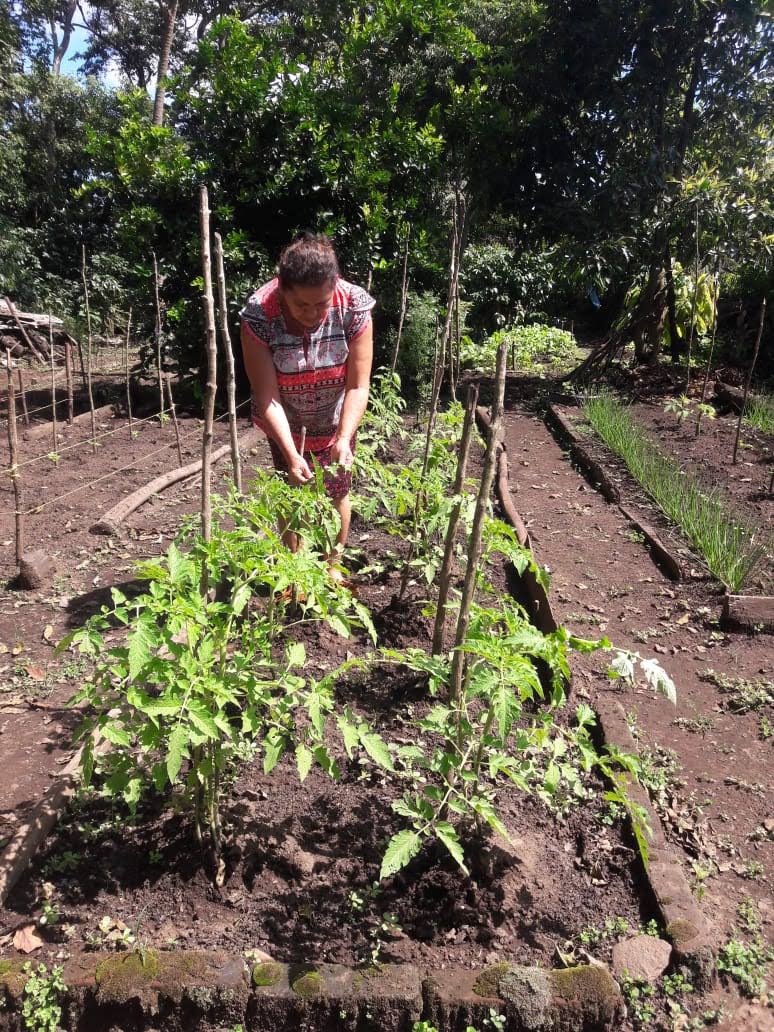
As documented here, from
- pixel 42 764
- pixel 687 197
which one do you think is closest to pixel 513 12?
pixel 687 197

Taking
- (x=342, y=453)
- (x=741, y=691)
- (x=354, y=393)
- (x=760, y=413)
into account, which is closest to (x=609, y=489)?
(x=760, y=413)

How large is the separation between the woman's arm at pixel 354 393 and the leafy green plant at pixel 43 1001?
6.54 feet

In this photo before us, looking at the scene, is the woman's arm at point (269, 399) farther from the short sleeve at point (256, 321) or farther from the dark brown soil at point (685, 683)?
the dark brown soil at point (685, 683)

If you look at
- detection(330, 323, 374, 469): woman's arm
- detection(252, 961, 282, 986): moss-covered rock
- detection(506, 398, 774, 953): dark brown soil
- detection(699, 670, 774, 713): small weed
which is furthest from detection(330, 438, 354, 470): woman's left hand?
detection(699, 670, 774, 713): small weed

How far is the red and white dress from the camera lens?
2977mm

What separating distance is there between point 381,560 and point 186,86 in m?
5.94

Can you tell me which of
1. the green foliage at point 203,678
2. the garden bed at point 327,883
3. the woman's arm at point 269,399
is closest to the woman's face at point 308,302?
the woman's arm at point 269,399

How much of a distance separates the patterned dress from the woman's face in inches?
3.5

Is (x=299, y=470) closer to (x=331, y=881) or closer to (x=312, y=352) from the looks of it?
(x=312, y=352)

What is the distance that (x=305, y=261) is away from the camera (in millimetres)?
2670

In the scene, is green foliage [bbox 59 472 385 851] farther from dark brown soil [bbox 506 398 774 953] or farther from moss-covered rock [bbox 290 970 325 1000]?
dark brown soil [bbox 506 398 774 953]

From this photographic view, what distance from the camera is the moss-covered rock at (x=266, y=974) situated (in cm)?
176

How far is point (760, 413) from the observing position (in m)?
6.76

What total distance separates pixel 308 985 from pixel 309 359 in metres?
2.27
